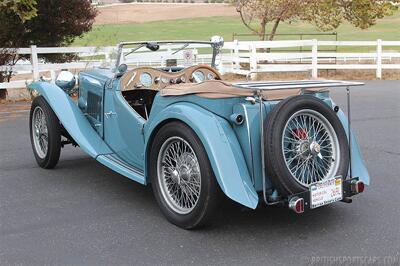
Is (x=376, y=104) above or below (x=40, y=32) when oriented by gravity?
below

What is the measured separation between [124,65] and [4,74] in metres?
9.23

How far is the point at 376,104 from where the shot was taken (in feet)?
38.7

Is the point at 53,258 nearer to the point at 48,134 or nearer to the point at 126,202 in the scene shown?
the point at 126,202

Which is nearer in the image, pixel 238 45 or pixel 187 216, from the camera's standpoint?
pixel 187 216

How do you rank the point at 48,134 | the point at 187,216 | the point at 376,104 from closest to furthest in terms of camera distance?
the point at 187,216 < the point at 48,134 < the point at 376,104

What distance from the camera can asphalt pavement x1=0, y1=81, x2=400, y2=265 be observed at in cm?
377

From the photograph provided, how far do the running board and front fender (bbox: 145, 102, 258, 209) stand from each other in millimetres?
807

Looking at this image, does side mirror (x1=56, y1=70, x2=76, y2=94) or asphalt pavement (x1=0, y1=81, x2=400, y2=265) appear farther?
side mirror (x1=56, y1=70, x2=76, y2=94)

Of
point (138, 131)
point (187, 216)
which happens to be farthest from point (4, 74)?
point (187, 216)

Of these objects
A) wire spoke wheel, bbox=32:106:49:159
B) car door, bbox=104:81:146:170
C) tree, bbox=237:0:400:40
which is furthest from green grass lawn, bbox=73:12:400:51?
car door, bbox=104:81:146:170

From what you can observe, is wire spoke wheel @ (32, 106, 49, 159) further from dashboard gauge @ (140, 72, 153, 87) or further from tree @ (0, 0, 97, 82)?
tree @ (0, 0, 97, 82)

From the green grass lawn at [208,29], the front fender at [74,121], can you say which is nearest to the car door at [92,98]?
the front fender at [74,121]

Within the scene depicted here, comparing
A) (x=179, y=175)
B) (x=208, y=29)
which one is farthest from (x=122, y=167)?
(x=208, y=29)

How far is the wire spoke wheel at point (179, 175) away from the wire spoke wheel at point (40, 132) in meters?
2.27
